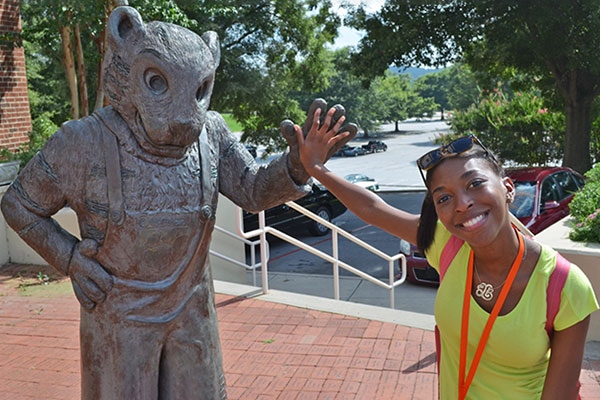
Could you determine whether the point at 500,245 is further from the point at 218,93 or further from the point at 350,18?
the point at 218,93

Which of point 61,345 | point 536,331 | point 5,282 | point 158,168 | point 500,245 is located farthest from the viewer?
point 5,282

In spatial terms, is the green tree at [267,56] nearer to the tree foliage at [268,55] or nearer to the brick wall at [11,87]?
the tree foliage at [268,55]

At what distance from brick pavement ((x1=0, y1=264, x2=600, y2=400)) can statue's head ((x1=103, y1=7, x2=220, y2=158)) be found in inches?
109

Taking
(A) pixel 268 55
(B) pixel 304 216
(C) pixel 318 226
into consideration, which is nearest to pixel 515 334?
(B) pixel 304 216

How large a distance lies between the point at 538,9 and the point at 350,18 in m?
4.24

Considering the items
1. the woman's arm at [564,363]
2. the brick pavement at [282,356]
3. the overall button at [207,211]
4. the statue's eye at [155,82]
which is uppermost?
the statue's eye at [155,82]

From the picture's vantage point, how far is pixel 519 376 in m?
2.11

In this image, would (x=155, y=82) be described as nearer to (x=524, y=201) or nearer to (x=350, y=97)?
(x=524, y=201)

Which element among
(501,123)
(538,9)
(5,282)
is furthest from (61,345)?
(501,123)

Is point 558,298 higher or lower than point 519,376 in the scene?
higher

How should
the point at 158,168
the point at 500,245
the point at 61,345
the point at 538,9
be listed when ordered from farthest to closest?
the point at 538,9 → the point at 61,345 → the point at 158,168 → the point at 500,245

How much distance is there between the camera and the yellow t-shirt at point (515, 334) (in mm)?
2037

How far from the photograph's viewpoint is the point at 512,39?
13.6 meters

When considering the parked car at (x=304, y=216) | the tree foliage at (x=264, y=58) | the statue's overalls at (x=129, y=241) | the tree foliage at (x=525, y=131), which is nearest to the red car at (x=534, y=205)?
the parked car at (x=304, y=216)
